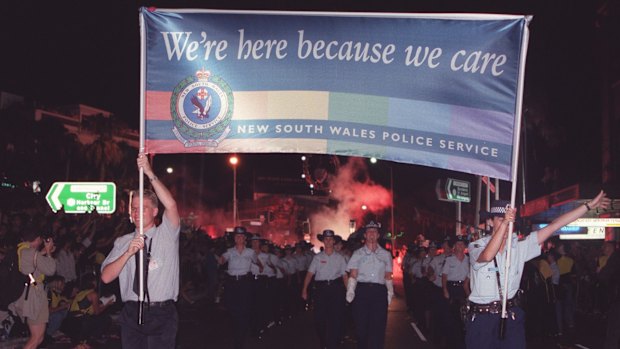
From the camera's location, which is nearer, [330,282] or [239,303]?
[239,303]

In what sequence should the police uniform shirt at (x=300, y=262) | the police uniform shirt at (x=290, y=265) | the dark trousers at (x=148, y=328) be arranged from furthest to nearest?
the police uniform shirt at (x=300, y=262)
the police uniform shirt at (x=290, y=265)
the dark trousers at (x=148, y=328)

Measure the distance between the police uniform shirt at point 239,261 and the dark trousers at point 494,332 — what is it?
755cm

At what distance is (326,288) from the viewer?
45.2 ft

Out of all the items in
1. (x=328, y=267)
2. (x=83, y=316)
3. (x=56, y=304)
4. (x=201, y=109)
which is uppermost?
(x=201, y=109)

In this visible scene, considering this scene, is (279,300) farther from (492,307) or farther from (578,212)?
(578,212)

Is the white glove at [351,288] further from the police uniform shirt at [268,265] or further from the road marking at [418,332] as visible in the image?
the police uniform shirt at [268,265]

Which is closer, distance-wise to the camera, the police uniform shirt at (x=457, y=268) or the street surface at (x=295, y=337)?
the police uniform shirt at (x=457, y=268)

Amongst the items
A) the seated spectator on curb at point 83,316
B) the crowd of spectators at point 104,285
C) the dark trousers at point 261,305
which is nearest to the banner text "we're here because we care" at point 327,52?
the crowd of spectators at point 104,285

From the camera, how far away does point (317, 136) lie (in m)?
6.85

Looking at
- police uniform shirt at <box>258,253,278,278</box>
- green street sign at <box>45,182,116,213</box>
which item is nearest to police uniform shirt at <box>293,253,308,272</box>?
police uniform shirt at <box>258,253,278,278</box>

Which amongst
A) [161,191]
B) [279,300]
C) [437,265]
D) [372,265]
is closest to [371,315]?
[372,265]

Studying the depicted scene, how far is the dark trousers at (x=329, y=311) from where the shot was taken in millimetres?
13312

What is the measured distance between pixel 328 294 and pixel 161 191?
25.7 feet

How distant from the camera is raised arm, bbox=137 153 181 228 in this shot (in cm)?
622
